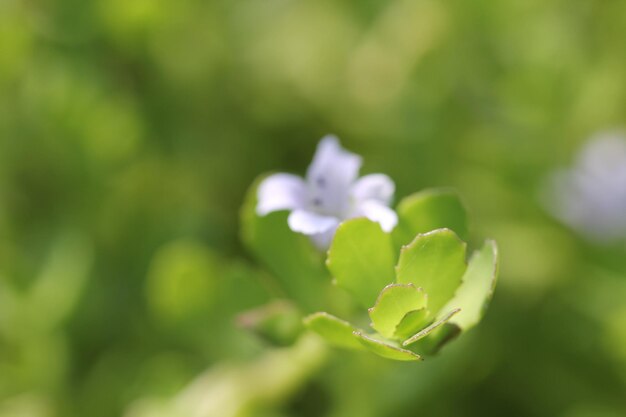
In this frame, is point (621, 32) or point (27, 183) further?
point (621, 32)

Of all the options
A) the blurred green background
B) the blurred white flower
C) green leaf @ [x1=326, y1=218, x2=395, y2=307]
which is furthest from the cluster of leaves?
the blurred white flower

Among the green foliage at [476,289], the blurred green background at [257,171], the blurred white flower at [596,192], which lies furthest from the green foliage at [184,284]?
the blurred white flower at [596,192]

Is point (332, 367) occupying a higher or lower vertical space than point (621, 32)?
lower

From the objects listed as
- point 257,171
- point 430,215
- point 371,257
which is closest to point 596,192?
point 257,171

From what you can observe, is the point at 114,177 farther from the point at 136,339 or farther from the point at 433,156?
the point at 433,156

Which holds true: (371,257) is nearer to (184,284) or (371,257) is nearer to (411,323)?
(411,323)

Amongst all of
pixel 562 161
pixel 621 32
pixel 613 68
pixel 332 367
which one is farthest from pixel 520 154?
pixel 332 367

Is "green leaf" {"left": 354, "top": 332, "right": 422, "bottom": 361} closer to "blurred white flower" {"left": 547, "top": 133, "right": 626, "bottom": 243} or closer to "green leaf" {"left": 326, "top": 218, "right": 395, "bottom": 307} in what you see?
"green leaf" {"left": 326, "top": 218, "right": 395, "bottom": 307}
